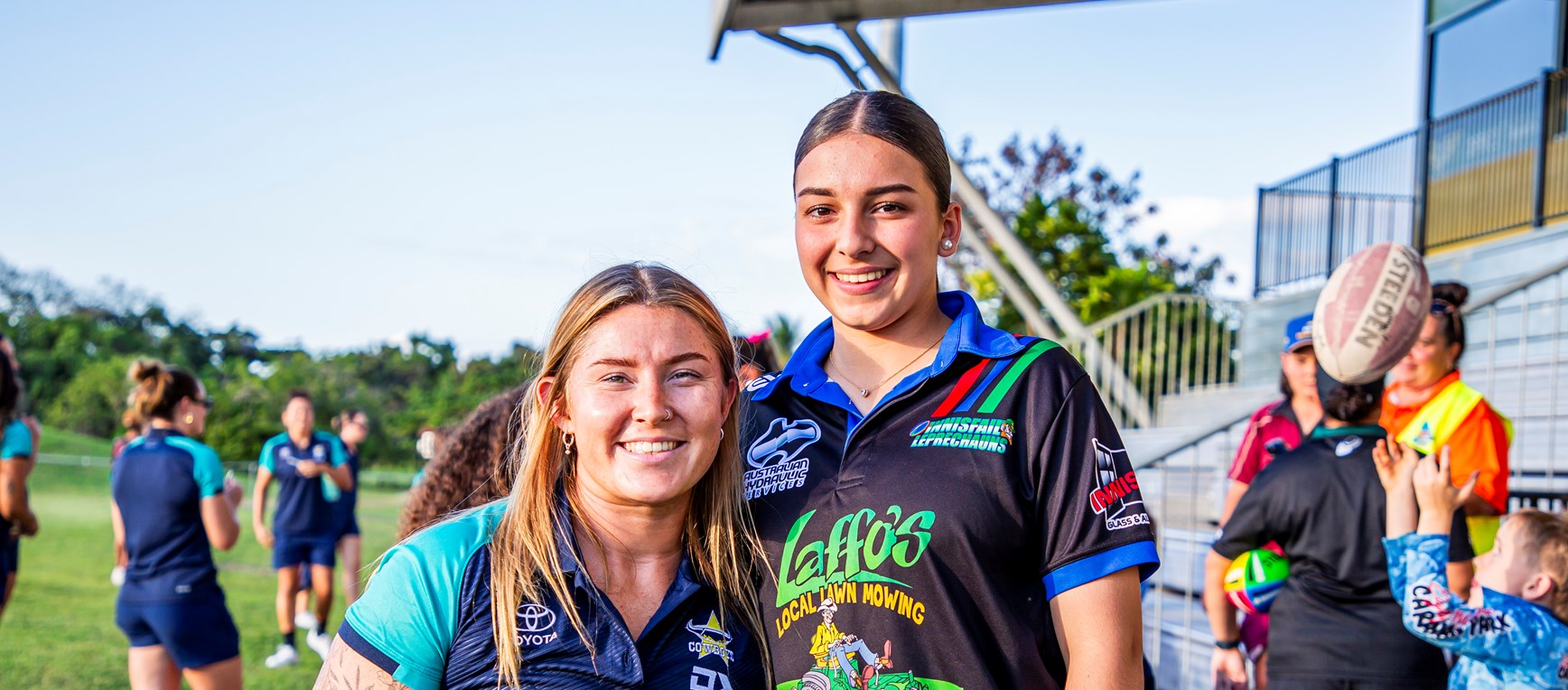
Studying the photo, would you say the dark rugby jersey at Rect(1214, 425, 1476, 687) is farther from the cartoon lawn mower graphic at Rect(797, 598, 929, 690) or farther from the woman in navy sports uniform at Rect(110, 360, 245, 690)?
the woman in navy sports uniform at Rect(110, 360, 245, 690)

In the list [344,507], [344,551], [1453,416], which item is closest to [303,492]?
[344,507]

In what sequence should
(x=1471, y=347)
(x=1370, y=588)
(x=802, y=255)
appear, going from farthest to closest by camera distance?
1. (x=1471, y=347)
2. (x=1370, y=588)
3. (x=802, y=255)

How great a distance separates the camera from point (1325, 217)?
13.8 m

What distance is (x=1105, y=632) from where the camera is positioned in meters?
1.85

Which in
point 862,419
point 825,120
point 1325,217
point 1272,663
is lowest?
point 1272,663

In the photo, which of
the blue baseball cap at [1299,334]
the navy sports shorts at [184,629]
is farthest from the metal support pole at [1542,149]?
the navy sports shorts at [184,629]

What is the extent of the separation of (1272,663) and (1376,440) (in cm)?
87

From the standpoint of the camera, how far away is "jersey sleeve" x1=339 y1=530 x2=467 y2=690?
1830 mm

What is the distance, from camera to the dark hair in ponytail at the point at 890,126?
213 centimetres

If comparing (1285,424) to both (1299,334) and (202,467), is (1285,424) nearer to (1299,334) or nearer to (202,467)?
(1299,334)

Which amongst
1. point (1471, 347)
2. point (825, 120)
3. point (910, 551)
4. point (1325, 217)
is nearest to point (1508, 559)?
point (910, 551)

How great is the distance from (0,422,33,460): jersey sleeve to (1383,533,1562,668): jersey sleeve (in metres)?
6.40

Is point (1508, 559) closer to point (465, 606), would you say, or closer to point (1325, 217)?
point (465, 606)

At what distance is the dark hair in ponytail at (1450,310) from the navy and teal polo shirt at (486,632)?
365cm
